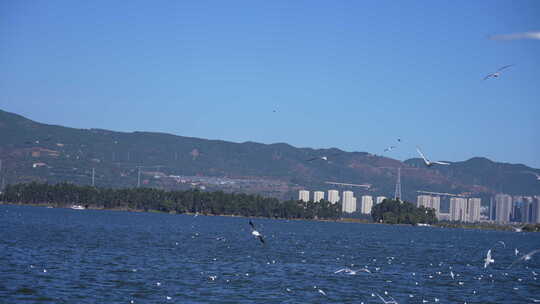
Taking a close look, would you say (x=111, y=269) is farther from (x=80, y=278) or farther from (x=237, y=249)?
(x=237, y=249)

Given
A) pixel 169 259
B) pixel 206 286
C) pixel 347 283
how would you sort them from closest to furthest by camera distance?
pixel 206 286 < pixel 347 283 < pixel 169 259

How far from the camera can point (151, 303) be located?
1420 inches

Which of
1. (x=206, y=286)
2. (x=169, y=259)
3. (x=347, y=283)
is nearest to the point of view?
(x=206, y=286)

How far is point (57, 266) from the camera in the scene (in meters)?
47.7

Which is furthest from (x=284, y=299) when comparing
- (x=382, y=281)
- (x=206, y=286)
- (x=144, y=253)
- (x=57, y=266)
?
(x=144, y=253)

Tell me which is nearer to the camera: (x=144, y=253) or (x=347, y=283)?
(x=347, y=283)

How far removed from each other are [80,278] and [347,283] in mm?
16286

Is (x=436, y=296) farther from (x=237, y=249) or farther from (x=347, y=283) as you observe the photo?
(x=237, y=249)

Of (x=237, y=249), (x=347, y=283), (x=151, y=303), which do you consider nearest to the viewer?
(x=151, y=303)

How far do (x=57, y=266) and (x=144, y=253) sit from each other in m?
13.9

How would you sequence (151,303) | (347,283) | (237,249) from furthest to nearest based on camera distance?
(237,249) → (347,283) → (151,303)

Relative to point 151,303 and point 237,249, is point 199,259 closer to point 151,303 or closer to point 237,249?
point 237,249

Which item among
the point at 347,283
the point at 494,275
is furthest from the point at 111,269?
the point at 494,275

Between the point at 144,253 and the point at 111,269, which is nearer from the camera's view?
the point at 111,269
